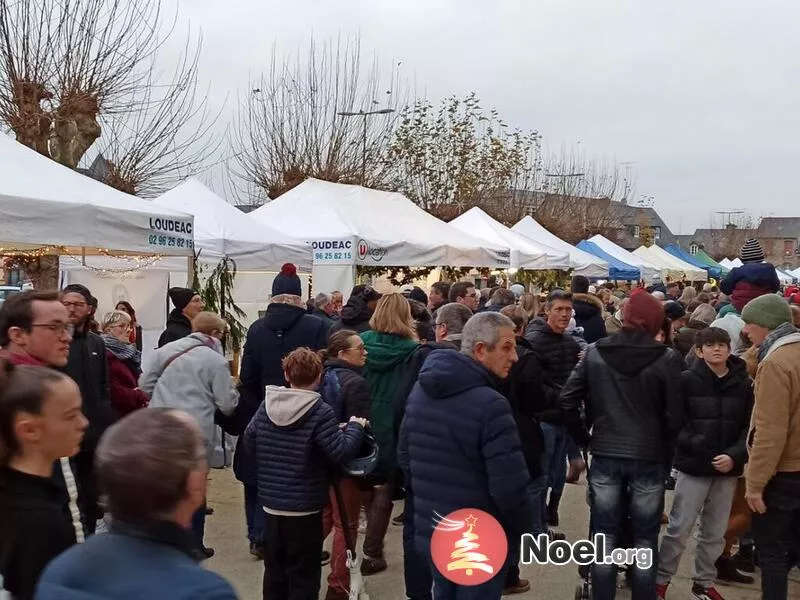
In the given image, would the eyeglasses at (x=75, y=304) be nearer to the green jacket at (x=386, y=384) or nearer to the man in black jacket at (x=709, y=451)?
the green jacket at (x=386, y=384)

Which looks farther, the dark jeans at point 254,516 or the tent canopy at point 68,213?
the dark jeans at point 254,516

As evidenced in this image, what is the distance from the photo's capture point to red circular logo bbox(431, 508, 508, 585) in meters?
3.35

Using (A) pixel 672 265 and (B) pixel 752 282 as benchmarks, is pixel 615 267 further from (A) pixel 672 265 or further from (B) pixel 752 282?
(B) pixel 752 282

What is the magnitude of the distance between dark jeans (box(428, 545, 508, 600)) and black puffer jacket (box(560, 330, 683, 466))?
1.03 meters

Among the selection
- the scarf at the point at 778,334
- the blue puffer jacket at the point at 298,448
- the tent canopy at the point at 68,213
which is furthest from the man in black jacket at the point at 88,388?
the scarf at the point at 778,334

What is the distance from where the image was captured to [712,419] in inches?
177

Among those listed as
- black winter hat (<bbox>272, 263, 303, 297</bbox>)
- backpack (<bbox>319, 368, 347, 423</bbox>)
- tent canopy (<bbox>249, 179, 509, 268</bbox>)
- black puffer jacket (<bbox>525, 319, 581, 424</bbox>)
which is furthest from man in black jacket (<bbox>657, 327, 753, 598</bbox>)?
tent canopy (<bbox>249, 179, 509, 268</bbox>)

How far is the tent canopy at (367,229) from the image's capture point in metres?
10.7

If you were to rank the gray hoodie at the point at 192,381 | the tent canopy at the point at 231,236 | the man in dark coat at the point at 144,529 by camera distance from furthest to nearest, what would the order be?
the tent canopy at the point at 231,236
the gray hoodie at the point at 192,381
the man in dark coat at the point at 144,529

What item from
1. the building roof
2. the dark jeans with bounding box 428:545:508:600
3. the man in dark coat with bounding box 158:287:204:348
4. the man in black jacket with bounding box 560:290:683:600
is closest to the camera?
the dark jeans with bounding box 428:545:508:600

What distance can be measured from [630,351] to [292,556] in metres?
2.10

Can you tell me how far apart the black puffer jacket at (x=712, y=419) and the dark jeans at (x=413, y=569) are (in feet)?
5.37

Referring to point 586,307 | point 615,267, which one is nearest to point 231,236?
point 586,307

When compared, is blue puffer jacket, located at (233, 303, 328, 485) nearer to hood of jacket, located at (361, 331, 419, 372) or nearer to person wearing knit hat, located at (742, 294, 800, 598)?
hood of jacket, located at (361, 331, 419, 372)
